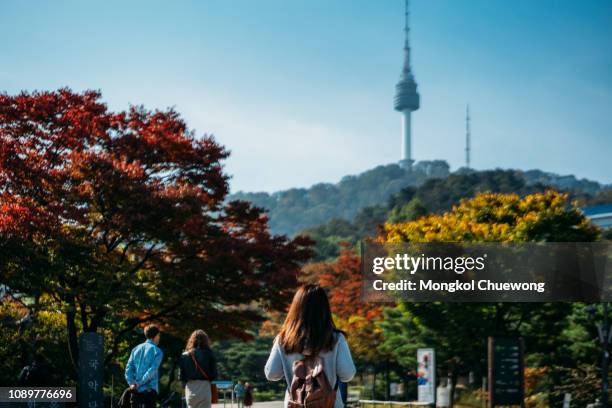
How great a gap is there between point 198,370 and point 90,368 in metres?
6.19

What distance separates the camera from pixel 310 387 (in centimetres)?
466

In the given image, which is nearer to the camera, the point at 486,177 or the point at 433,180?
the point at 433,180

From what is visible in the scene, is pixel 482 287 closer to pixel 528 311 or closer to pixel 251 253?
pixel 528 311

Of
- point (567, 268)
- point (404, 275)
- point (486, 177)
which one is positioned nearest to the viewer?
point (567, 268)

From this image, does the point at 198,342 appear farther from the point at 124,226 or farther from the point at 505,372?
the point at 124,226

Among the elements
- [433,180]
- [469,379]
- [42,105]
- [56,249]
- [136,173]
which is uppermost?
[433,180]

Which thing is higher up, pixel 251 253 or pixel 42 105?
pixel 42 105

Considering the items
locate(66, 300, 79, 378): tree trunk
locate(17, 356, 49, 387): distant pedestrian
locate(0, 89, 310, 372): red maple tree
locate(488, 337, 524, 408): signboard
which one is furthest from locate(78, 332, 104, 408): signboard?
locate(488, 337, 524, 408): signboard

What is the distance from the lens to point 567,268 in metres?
28.0

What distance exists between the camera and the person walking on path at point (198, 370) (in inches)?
365

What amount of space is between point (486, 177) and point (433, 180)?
1248cm

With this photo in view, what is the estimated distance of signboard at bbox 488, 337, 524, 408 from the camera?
46.6 feet

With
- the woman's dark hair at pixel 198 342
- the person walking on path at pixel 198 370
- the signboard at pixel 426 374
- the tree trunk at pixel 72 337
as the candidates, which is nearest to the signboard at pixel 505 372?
the signboard at pixel 426 374

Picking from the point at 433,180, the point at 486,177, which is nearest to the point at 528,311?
the point at 433,180
